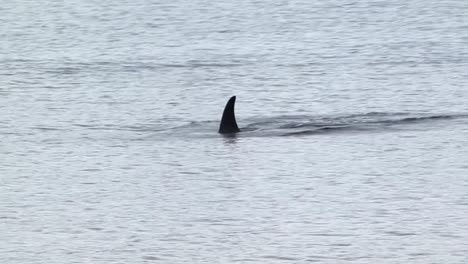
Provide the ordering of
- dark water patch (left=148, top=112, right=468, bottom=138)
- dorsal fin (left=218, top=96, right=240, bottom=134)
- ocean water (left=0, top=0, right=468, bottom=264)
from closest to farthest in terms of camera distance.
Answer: ocean water (left=0, top=0, right=468, bottom=264), dorsal fin (left=218, top=96, right=240, bottom=134), dark water patch (left=148, top=112, right=468, bottom=138)

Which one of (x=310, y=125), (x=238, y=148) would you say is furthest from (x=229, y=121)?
(x=310, y=125)

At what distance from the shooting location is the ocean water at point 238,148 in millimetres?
18344

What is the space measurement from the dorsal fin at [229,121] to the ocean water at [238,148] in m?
0.33

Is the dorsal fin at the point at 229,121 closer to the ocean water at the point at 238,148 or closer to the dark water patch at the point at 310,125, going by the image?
the dark water patch at the point at 310,125

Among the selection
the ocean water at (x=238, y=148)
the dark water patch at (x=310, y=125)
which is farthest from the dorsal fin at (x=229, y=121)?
the ocean water at (x=238, y=148)

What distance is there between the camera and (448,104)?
29766mm

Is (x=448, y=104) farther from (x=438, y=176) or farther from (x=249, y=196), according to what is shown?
(x=249, y=196)

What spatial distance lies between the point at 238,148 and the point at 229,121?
1.20m

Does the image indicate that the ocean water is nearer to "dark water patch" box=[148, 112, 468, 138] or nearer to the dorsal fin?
"dark water patch" box=[148, 112, 468, 138]

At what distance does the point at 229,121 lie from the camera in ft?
86.0

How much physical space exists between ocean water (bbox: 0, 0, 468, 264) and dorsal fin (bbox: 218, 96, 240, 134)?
327 millimetres

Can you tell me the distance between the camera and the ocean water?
60.2ft

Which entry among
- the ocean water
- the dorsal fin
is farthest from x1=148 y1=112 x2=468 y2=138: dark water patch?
the dorsal fin

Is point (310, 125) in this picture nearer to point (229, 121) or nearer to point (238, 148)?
point (229, 121)
